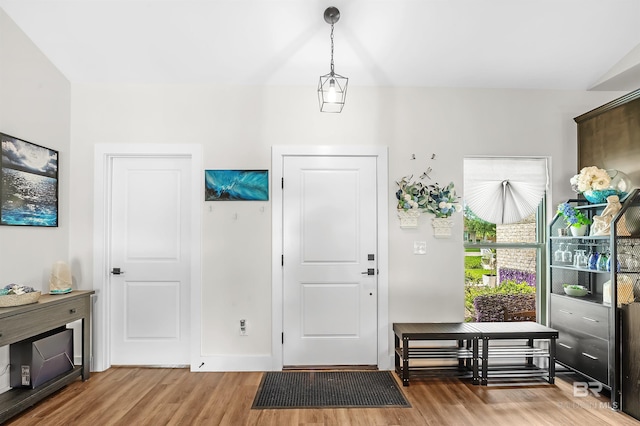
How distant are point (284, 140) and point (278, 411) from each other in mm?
2204

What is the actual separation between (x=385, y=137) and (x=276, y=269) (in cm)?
155

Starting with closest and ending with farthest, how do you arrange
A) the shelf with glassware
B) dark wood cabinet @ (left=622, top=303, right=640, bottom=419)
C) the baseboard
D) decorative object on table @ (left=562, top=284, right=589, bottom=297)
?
dark wood cabinet @ (left=622, top=303, right=640, bottom=419) < the shelf with glassware < decorative object on table @ (left=562, top=284, right=589, bottom=297) < the baseboard

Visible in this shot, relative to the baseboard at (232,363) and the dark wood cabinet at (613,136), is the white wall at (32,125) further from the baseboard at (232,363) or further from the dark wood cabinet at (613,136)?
the dark wood cabinet at (613,136)

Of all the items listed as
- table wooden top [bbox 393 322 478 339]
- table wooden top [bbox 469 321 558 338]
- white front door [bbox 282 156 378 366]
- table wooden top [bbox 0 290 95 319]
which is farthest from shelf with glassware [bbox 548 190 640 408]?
table wooden top [bbox 0 290 95 319]

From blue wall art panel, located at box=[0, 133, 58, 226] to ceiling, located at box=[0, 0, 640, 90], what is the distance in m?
0.83

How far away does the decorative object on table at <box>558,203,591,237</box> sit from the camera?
10.9ft

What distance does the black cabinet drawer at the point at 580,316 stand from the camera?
9.74 ft

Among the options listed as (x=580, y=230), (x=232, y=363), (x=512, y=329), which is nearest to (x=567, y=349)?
(x=512, y=329)

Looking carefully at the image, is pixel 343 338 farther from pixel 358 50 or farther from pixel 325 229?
pixel 358 50

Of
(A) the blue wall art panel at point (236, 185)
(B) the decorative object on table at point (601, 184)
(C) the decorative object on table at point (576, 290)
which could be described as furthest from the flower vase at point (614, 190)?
(A) the blue wall art panel at point (236, 185)

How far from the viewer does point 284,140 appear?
3656 mm

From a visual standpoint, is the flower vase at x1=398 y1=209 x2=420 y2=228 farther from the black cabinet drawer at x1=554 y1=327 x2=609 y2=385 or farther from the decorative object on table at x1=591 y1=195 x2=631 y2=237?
the black cabinet drawer at x1=554 y1=327 x2=609 y2=385

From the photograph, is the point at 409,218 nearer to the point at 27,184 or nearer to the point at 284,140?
the point at 284,140

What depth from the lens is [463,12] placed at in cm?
293
